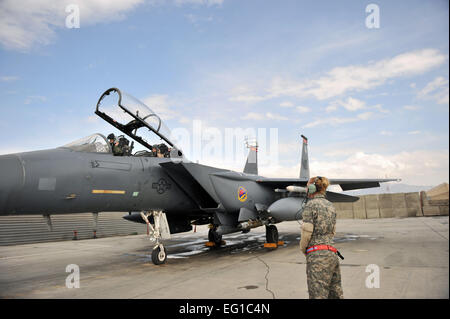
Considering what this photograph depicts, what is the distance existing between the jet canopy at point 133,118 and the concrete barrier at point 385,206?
58.3 ft

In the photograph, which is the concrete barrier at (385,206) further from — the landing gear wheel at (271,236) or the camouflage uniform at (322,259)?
the camouflage uniform at (322,259)

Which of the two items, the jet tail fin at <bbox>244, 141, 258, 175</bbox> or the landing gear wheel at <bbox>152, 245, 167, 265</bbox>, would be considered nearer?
the landing gear wheel at <bbox>152, 245, 167, 265</bbox>

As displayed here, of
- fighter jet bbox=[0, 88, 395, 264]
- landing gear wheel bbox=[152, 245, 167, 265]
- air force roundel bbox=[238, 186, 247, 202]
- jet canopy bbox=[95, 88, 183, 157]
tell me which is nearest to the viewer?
fighter jet bbox=[0, 88, 395, 264]

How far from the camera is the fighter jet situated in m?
4.47

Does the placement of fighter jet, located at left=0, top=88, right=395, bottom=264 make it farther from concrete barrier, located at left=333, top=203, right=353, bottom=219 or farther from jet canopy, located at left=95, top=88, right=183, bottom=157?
concrete barrier, located at left=333, top=203, right=353, bottom=219

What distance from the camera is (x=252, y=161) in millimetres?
13547

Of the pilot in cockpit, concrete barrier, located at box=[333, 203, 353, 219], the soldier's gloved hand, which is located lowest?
concrete barrier, located at box=[333, 203, 353, 219]

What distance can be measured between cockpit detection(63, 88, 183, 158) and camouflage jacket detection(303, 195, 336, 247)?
423 cm

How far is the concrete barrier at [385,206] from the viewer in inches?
788

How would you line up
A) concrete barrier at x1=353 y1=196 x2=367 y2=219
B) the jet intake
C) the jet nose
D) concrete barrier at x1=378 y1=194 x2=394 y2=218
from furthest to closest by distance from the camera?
concrete barrier at x1=353 y1=196 x2=367 y2=219 < concrete barrier at x1=378 y1=194 x2=394 y2=218 < the jet intake < the jet nose

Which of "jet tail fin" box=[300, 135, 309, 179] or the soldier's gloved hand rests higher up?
"jet tail fin" box=[300, 135, 309, 179]

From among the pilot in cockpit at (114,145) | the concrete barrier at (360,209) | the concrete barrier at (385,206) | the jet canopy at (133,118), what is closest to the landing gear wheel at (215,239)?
the jet canopy at (133,118)

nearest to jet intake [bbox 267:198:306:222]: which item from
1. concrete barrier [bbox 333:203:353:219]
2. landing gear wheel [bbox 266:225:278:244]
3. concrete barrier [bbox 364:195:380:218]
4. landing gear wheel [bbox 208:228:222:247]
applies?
landing gear wheel [bbox 266:225:278:244]
